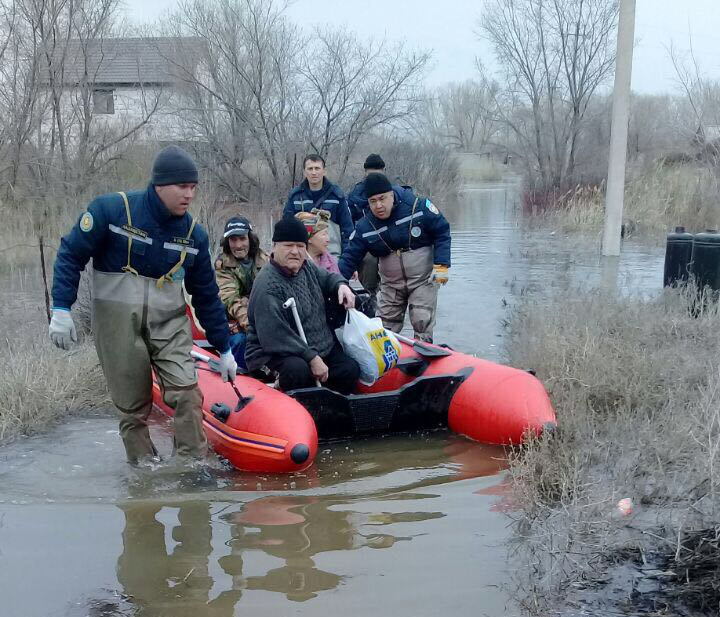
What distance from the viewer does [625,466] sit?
A: 15.3 feet

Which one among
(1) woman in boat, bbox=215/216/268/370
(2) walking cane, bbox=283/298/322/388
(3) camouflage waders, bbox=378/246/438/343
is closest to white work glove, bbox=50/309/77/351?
(2) walking cane, bbox=283/298/322/388

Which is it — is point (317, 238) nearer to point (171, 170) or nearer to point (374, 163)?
point (374, 163)

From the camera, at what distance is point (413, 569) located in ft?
13.4

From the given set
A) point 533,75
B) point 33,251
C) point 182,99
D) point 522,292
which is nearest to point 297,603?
point 522,292

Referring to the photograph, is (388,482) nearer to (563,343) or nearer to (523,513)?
(523,513)

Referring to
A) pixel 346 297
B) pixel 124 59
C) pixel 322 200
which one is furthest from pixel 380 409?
pixel 124 59

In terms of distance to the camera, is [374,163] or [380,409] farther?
[374,163]

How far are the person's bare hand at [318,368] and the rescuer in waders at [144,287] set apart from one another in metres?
0.87

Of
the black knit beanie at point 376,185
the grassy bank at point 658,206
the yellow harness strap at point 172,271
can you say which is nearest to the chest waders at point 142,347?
the yellow harness strap at point 172,271

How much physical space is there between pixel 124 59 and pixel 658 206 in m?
15.3

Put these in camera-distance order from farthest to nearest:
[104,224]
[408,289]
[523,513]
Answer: [408,289]
[104,224]
[523,513]

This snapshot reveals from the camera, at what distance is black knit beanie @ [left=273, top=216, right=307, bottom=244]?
6.11 m

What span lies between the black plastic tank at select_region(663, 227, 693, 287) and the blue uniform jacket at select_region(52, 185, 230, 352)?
6008mm

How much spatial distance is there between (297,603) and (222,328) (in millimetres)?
2426
